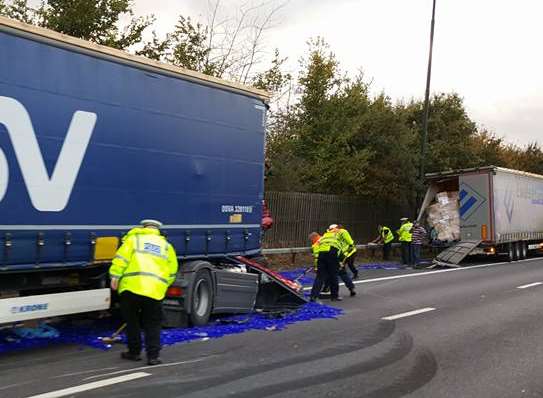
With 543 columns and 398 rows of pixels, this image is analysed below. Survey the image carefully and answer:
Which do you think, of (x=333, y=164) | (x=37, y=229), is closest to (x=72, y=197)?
(x=37, y=229)

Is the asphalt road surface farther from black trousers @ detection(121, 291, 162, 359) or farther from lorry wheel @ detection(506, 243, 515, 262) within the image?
lorry wheel @ detection(506, 243, 515, 262)

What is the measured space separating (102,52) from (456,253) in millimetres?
15543

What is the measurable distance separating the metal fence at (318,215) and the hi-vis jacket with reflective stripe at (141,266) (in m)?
12.4

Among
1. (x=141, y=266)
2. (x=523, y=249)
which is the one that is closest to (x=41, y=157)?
(x=141, y=266)

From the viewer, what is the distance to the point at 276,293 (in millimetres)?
10320

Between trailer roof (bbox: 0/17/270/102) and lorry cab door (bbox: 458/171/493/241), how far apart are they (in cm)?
1300

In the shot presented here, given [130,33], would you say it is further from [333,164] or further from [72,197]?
[72,197]

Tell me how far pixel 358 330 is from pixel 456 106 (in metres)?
22.6

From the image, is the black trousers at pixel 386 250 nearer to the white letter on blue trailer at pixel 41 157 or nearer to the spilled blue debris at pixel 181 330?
the spilled blue debris at pixel 181 330

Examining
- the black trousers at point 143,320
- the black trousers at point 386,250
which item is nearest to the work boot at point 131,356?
the black trousers at point 143,320

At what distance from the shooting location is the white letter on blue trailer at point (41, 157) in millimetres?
6367

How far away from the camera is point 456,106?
29.0 m

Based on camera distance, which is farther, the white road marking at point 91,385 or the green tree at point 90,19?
the green tree at point 90,19

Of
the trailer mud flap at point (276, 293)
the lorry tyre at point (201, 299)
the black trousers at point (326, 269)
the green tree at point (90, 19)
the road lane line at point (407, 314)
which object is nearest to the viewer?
the lorry tyre at point (201, 299)
